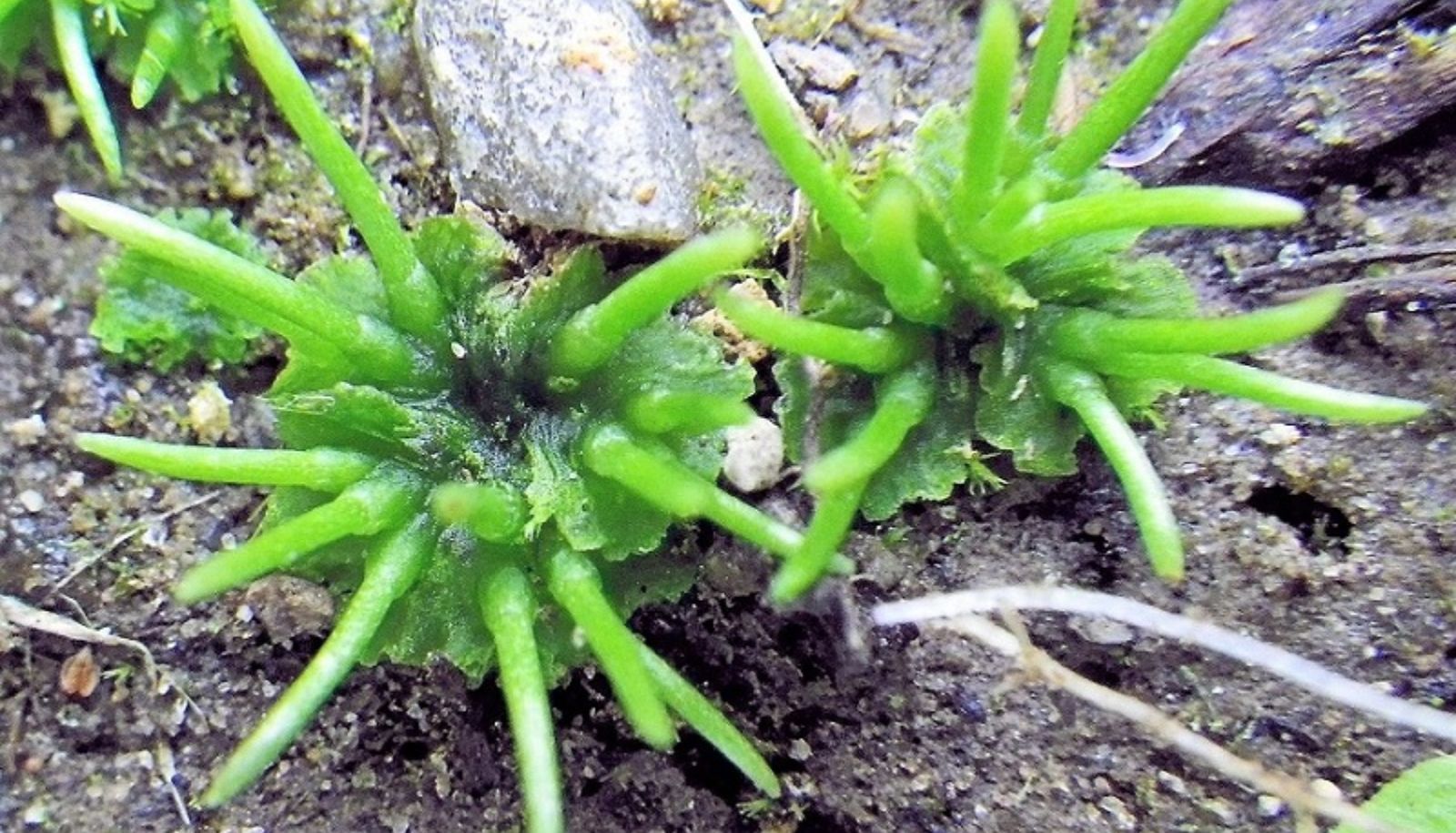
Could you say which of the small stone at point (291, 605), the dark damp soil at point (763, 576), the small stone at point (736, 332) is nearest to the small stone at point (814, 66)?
the dark damp soil at point (763, 576)

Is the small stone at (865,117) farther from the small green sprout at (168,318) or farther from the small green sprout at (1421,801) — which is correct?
the small green sprout at (1421,801)

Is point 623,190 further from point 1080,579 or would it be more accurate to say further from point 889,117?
point 1080,579

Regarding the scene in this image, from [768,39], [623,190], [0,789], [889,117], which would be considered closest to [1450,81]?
[889,117]

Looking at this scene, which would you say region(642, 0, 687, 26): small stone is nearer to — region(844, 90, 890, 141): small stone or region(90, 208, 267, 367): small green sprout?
region(844, 90, 890, 141): small stone

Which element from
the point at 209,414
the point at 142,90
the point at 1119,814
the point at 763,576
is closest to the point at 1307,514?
the point at 1119,814

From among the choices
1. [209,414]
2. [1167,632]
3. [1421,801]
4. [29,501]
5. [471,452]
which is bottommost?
[29,501]

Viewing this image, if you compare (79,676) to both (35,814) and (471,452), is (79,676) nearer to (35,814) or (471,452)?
(35,814)

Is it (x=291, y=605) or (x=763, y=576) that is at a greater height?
(x=763, y=576)

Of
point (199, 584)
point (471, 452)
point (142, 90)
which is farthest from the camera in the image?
point (142, 90)
